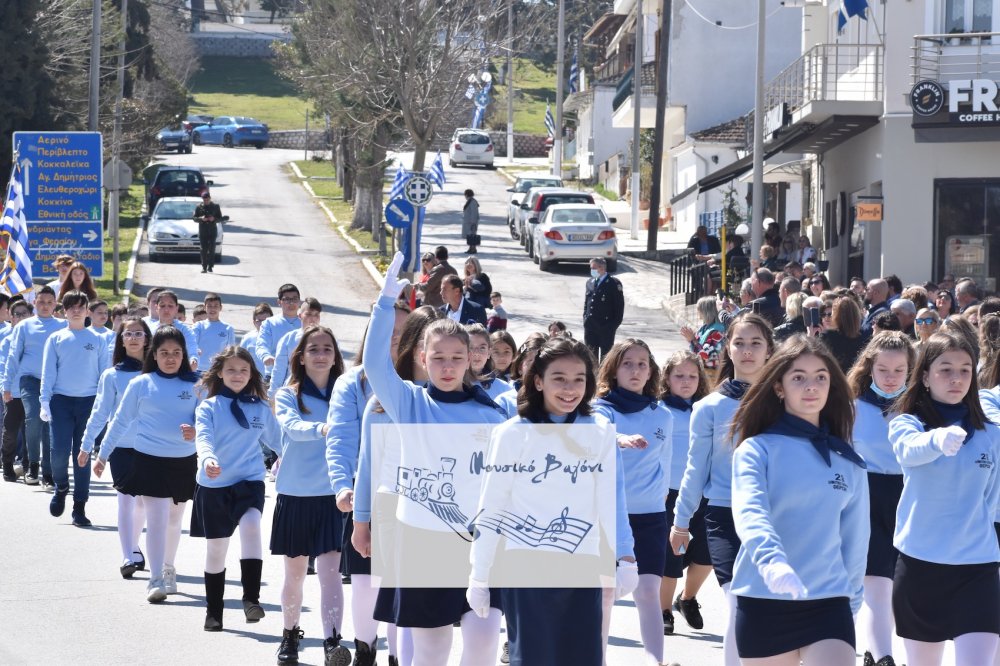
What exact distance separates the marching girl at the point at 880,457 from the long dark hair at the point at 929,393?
0.76 meters

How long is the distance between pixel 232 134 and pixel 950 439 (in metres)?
71.9

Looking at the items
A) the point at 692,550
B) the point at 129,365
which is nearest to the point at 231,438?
the point at 129,365

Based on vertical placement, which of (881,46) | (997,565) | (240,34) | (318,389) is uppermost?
(240,34)

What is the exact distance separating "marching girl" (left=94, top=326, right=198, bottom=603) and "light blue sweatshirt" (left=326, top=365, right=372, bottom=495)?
2.61m

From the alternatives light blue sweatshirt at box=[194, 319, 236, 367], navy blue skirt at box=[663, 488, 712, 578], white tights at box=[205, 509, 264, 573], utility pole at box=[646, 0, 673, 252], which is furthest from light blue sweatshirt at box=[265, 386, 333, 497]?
utility pole at box=[646, 0, 673, 252]

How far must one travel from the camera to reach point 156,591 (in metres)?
9.41

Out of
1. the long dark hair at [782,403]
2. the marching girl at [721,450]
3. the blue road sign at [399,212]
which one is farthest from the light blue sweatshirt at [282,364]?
the blue road sign at [399,212]

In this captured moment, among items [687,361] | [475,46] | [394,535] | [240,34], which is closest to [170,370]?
[687,361]

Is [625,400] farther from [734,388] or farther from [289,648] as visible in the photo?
[289,648]

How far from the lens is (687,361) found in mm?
8359

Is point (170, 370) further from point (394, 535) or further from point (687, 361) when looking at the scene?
point (394, 535)

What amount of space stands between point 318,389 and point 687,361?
6.83 feet

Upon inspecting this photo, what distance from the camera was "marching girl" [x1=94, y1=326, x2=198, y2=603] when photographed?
9.47 metres

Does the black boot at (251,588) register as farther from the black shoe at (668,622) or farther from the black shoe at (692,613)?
the black shoe at (692,613)
